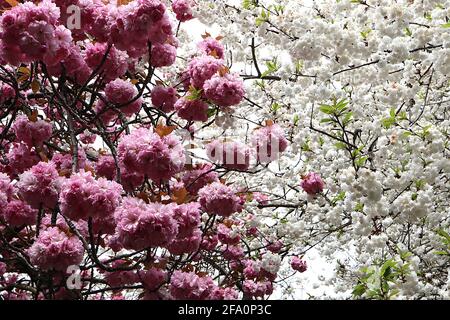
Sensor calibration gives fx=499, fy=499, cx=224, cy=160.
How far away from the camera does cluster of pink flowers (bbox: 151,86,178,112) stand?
9.03 feet

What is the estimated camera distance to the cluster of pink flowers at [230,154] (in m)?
2.36

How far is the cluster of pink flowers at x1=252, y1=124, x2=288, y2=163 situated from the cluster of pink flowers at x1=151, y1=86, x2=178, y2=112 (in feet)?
1.82

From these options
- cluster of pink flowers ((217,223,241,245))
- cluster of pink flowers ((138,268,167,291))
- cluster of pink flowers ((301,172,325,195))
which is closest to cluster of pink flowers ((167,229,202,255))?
cluster of pink flowers ((138,268,167,291))

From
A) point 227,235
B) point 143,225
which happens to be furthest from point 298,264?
point 143,225

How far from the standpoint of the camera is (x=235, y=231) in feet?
12.0

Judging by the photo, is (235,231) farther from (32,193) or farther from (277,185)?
(32,193)

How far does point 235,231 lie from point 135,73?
55.5 inches

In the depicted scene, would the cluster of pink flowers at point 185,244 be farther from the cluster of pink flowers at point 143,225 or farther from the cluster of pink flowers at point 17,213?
the cluster of pink flowers at point 17,213

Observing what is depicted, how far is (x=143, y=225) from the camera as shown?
169 centimetres

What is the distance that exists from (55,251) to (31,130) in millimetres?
813

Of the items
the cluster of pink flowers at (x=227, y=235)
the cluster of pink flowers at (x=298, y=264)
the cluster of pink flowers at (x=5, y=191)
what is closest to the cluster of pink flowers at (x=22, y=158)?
the cluster of pink flowers at (x=5, y=191)

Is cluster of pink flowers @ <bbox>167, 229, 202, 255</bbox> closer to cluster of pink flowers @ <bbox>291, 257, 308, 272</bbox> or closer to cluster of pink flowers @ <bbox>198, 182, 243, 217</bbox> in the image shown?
cluster of pink flowers @ <bbox>198, 182, 243, 217</bbox>
